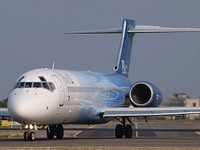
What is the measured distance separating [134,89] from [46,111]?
430 inches

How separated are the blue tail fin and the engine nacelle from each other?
529 cm

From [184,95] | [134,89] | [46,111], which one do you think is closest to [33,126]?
[46,111]

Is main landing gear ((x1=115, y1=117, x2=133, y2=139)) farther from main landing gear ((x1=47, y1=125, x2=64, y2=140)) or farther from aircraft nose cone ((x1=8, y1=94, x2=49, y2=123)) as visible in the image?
aircraft nose cone ((x1=8, y1=94, x2=49, y2=123))

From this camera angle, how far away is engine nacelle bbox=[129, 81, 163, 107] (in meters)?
47.6

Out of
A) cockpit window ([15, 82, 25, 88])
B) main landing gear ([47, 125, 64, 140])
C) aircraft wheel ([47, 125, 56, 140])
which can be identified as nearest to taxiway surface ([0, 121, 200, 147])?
aircraft wheel ([47, 125, 56, 140])

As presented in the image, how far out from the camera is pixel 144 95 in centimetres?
4825

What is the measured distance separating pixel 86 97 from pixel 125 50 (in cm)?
1132

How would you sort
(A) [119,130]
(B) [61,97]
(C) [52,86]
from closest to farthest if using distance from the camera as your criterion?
(C) [52,86] < (B) [61,97] < (A) [119,130]

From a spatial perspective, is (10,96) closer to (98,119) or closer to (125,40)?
(98,119)

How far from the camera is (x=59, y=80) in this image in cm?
4097

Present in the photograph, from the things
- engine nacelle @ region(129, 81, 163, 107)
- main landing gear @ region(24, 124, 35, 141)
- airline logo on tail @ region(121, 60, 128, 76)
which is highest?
airline logo on tail @ region(121, 60, 128, 76)

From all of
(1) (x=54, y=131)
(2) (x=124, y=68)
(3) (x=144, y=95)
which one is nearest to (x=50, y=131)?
(1) (x=54, y=131)

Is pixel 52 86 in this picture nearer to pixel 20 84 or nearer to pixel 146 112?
pixel 20 84

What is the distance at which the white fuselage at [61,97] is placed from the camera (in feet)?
124
